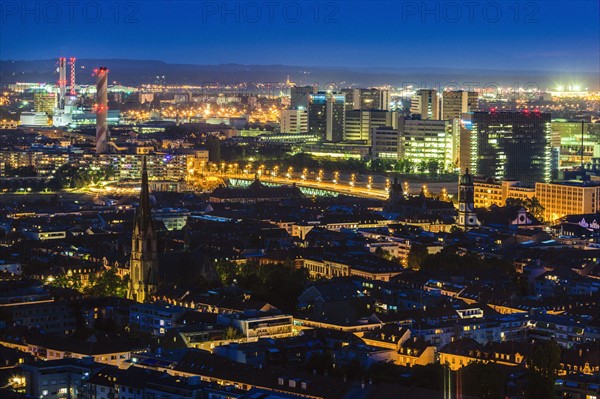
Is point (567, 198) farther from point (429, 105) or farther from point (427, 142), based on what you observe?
point (429, 105)

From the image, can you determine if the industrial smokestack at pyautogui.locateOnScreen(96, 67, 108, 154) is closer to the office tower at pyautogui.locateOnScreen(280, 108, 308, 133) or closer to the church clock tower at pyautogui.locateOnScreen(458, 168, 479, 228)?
the office tower at pyautogui.locateOnScreen(280, 108, 308, 133)

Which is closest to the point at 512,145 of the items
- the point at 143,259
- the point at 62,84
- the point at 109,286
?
the point at 109,286

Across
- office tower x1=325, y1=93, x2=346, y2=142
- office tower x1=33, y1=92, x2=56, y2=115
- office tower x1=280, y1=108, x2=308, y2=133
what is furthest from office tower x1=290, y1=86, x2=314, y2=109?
office tower x1=33, y1=92, x2=56, y2=115

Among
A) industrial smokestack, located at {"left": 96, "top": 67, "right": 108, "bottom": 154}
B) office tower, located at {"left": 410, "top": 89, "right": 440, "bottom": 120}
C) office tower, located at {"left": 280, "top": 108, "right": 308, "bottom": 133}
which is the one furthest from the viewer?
office tower, located at {"left": 280, "top": 108, "right": 308, "bottom": 133}

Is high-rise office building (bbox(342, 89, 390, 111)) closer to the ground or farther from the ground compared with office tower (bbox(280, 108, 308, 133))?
farther from the ground

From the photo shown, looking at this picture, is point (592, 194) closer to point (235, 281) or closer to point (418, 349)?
point (235, 281)

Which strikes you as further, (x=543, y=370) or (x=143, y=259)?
(x=143, y=259)

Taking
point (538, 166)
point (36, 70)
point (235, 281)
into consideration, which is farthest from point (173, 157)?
point (36, 70)
